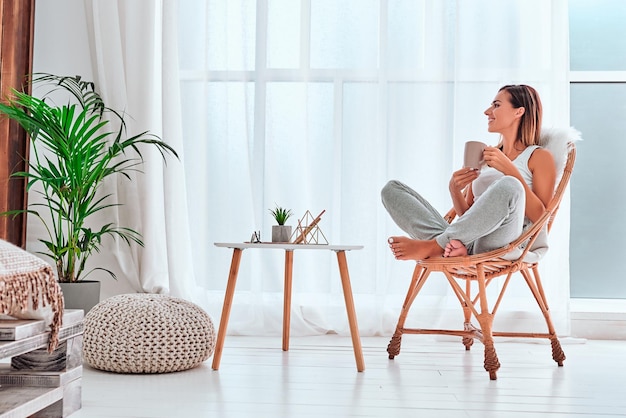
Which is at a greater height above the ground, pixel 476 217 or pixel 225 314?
pixel 476 217

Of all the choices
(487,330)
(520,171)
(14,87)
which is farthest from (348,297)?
(14,87)

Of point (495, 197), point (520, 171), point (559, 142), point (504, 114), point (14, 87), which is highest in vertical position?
point (14, 87)

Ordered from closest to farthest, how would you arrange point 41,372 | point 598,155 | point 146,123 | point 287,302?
point 41,372, point 287,302, point 146,123, point 598,155

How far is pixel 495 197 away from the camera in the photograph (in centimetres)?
249

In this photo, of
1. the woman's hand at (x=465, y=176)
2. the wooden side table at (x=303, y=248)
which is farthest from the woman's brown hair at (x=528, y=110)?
the wooden side table at (x=303, y=248)

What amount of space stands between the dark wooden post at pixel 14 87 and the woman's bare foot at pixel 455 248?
2.01m

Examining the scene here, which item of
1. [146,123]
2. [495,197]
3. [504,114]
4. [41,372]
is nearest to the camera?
[41,372]

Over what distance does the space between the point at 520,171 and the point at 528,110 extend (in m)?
0.26

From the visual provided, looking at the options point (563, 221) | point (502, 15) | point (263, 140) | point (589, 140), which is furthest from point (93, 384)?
point (589, 140)

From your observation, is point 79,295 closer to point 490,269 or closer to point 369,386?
point 369,386

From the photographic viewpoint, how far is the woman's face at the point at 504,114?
2.94 meters

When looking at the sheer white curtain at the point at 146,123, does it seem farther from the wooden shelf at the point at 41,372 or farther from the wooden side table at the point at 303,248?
the wooden shelf at the point at 41,372

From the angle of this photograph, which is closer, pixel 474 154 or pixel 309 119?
pixel 474 154

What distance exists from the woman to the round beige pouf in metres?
0.78
